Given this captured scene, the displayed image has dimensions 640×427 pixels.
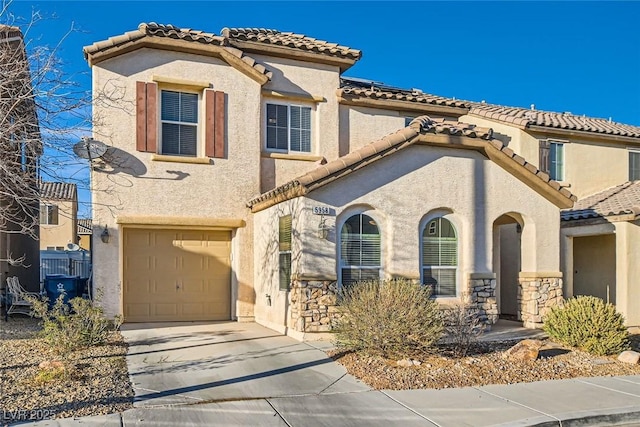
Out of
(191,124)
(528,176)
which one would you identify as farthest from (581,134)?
(191,124)

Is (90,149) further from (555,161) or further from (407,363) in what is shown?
(555,161)

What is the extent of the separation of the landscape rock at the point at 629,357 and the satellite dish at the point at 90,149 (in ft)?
38.2

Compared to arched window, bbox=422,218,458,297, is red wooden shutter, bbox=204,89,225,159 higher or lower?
higher

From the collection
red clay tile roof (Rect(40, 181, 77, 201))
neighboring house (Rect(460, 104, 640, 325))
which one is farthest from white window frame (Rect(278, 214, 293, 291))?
neighboring house (Rect(460, 104, 640, 325))

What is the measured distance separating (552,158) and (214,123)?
11.2 meters

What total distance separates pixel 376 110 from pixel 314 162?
257 cm

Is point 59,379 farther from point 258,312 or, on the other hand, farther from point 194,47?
point 194,47

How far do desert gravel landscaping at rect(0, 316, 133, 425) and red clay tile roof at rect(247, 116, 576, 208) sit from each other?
456 cm

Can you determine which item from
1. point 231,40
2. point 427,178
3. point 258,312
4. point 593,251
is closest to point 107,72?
point 231,40

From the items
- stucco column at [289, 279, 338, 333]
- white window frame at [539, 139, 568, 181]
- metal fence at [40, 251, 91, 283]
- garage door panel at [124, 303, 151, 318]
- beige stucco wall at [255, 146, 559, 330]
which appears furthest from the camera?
metal fence at [40, 251, 91, 283]

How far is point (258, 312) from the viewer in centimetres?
1427

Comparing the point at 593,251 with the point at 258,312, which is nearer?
the point at 258,312

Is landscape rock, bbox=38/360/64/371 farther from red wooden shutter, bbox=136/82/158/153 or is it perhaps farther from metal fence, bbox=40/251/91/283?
metal fence, bbox=40/251/91/283

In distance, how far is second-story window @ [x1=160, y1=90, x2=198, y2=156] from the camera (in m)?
14.2
